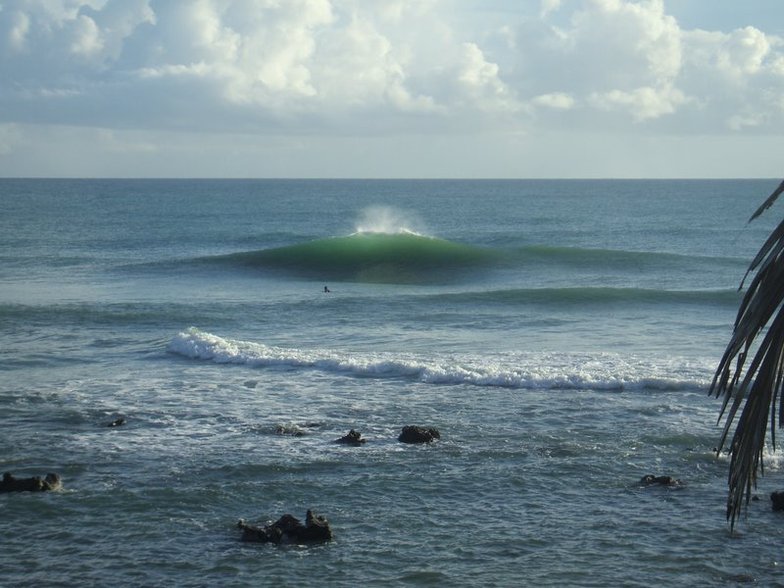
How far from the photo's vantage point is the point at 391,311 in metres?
29.3

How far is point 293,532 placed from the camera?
1023 cm

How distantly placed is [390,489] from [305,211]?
94015mm

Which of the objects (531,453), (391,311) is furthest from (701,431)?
(391,311)

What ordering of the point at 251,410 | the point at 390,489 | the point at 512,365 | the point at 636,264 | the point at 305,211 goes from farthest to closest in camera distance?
the point at 305,211 < the point at 636,264 < the point at 512,365 < the point at 251,410 < the point at 390,489

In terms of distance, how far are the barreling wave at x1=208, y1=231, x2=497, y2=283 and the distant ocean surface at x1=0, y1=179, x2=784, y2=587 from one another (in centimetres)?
545

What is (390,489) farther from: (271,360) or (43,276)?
(43,276)

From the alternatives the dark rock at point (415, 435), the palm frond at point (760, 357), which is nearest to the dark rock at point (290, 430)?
the dark rock at point (415, 435)

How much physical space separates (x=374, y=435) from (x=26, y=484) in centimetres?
481

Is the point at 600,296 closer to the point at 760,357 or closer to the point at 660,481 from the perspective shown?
the point at 660,481

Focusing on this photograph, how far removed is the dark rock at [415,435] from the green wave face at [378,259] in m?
27.2

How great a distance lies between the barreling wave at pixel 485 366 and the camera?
18.0 metres

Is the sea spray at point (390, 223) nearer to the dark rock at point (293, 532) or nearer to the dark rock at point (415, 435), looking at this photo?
the dark rock at point (415, 435)

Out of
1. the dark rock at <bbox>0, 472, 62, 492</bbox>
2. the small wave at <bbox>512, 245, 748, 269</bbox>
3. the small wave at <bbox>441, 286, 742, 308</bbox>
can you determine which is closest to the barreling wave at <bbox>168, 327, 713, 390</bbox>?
the dark rock at <bbox>0, 472, 62, 492</bbox>

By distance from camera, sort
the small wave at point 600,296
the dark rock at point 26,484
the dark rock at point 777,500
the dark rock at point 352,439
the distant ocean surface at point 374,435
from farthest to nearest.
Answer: the small wave at point 600,296, the dark rock at point 352,439, the dark rock at point 26,484, the dark rock at point 777,500, the distant ocean surface at point 374,435
